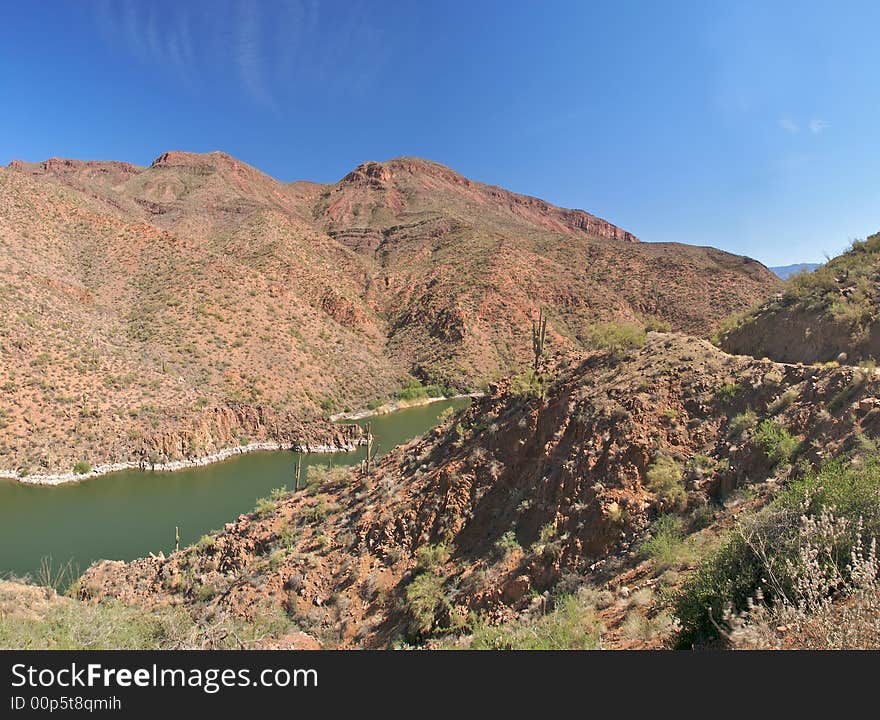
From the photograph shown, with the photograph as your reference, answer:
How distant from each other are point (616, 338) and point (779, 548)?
346 inches

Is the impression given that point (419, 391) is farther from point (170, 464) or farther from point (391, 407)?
point (170, 464)

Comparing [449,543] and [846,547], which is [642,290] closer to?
[449,543]

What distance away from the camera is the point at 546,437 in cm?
1093

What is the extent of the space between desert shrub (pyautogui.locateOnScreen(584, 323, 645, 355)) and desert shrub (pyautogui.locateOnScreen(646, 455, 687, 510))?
4.04 m

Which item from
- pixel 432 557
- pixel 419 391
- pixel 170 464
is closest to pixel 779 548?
pixel 432 557

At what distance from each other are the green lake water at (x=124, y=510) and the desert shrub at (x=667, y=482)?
1297 centimetres

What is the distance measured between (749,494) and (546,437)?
4.51 m

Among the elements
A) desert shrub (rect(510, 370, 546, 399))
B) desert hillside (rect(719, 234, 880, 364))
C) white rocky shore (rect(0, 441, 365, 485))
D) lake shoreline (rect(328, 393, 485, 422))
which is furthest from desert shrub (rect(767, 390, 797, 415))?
lake shoreline (rect(328, 393, 485, 422))

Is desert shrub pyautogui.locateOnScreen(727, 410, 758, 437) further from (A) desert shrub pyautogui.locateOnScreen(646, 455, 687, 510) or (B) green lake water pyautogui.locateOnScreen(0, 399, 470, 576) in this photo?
(B) green lake water pyautogui.locateOnScreen(0, 399, 470, 576)

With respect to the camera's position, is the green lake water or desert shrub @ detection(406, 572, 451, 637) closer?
desert shrub @ detection(406, 572, 451, 637)

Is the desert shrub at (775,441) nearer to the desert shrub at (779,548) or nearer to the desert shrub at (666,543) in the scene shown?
the desert shrub at (666,543)

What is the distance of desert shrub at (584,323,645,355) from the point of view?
1194 cm

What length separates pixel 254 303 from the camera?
147 ft
